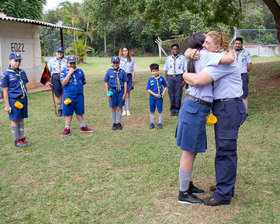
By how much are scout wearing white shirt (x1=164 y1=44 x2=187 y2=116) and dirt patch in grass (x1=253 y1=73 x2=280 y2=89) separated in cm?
395

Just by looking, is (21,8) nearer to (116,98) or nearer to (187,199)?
(116,98)

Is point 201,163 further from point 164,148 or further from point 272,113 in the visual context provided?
point 272,113

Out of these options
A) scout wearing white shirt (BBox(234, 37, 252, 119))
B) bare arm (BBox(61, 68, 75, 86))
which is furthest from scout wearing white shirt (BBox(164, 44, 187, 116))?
bare arm (BBox(61, 68, 75, 86))

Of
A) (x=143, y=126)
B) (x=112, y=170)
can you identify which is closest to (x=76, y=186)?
(x=112, y=170)

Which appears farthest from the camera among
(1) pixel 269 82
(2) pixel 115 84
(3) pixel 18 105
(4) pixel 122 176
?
(1) pixel 269 82

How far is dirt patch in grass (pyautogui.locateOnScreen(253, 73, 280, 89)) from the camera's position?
33.3 feet

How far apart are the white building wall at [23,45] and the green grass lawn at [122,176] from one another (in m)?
5.93

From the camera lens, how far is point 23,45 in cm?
1309

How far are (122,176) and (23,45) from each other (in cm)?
1083

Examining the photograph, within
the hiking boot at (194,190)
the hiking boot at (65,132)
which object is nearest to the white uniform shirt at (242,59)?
the hiking boot at (194,190)

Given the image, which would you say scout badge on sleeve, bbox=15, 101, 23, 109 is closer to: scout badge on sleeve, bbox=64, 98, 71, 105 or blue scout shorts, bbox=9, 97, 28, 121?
blue scout shorts, bbox=9, 97, 28, 121

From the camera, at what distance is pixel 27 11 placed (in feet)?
74.9

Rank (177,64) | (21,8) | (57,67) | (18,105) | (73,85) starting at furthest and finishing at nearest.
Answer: (21,8)
(57,67)
(177,64)
(73,85)
(18,105)

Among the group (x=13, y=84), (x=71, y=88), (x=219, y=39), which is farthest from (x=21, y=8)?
(x=219, y=39)
